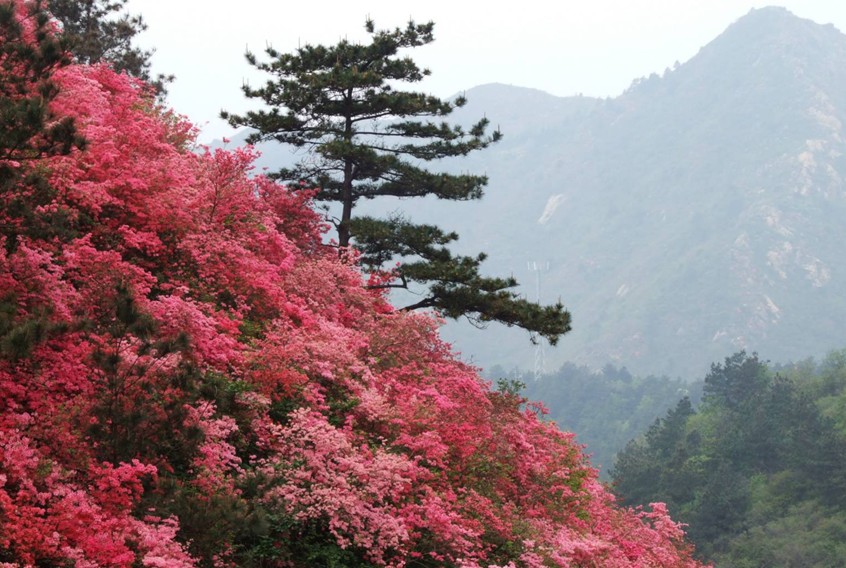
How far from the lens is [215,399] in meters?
12.3

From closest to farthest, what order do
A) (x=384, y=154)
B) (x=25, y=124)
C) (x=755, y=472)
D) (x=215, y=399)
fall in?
(x=25, y=124) < (x=215, y=399) < (x=384, y=154) < (x=755, y=472)

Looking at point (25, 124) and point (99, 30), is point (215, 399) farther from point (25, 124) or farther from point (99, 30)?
point (99, 30)

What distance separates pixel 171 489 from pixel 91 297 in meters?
3.73

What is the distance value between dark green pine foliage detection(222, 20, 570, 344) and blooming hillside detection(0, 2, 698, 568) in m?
1.42

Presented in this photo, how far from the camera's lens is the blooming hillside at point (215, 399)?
10625 mm

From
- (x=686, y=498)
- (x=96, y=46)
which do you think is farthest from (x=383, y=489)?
(x=686, y=498)

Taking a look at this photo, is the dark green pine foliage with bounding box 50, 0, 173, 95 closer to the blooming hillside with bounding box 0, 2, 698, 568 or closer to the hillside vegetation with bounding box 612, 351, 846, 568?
the blooming hillside with bounding box 0, 2, 698, 568

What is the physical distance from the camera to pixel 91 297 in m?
13.4

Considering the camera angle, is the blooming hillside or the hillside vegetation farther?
the hillside vegetation

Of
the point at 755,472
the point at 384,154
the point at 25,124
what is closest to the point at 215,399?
the point at 25,124

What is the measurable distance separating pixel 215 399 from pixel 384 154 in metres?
11.9

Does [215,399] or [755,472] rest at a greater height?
[755,472]

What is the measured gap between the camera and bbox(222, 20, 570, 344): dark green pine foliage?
21.7 meters

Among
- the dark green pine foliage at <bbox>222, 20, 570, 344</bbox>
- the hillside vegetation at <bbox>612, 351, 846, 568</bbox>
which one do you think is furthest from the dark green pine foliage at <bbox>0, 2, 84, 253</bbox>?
the hillside vegetation at <bbox>612, 351, 846, 568</bbox>
